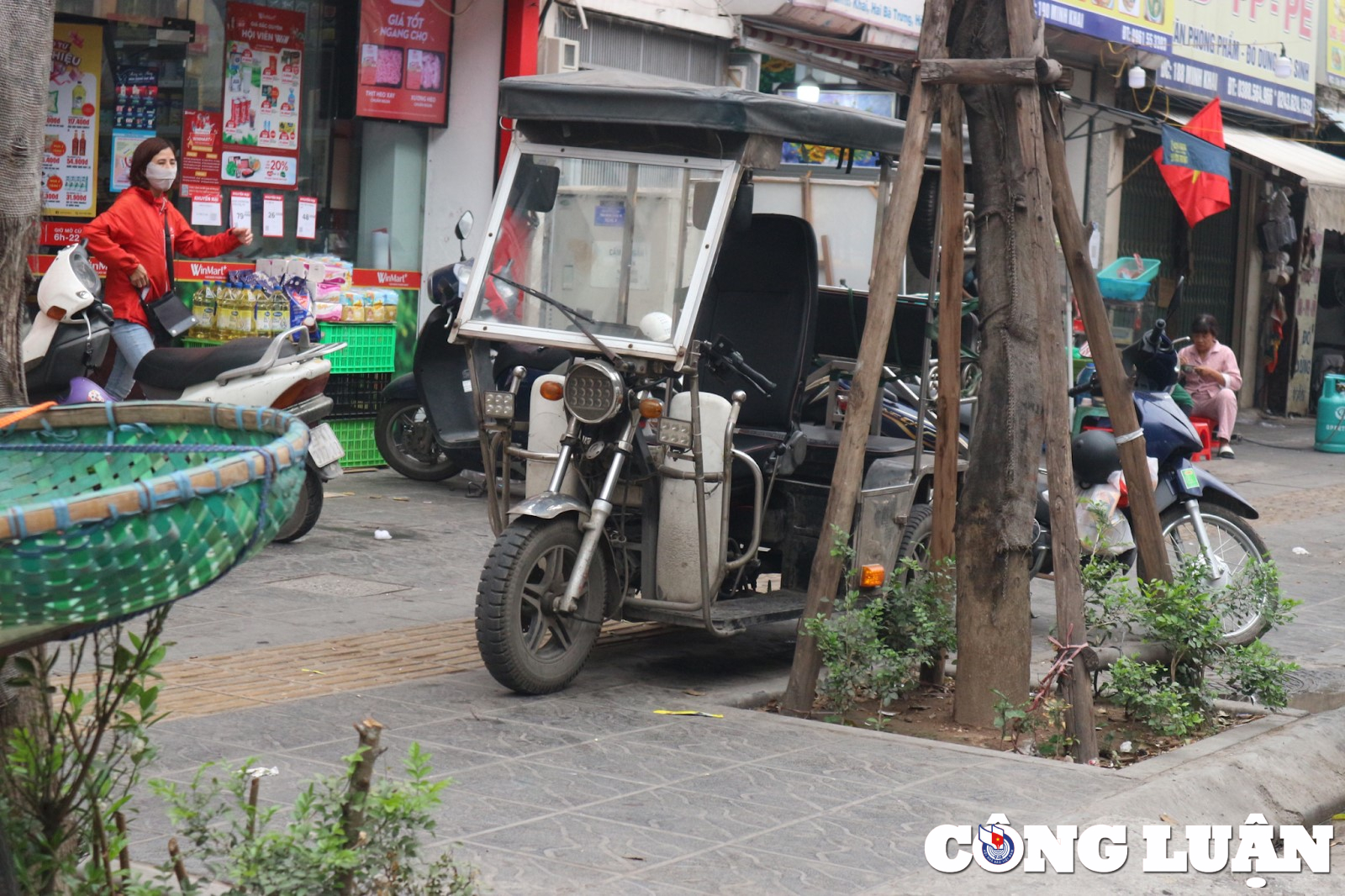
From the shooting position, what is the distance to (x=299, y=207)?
456 inches

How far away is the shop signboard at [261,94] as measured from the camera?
11.1 meters

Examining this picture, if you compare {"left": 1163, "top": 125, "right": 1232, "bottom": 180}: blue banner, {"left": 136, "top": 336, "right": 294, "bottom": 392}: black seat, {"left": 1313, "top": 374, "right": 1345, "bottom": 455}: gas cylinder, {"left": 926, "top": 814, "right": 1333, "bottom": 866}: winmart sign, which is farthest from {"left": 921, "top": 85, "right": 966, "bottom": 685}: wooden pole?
{"left": 1313, "top": 374, "right": 1345, "bottom": 455}: gas cylinder

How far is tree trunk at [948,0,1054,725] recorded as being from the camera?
18.1 ft

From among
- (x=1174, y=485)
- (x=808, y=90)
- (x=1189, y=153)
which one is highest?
(x=808, y=90)

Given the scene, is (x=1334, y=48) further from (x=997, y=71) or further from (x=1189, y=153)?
(x=997, y=71)

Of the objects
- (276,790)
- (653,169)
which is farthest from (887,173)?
(276,790)

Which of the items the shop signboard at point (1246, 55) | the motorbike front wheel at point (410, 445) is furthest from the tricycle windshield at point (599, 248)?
the shop signboard at point (1246, 55)

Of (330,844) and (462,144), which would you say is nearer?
(330,844)

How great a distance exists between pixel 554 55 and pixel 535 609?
7133 mm

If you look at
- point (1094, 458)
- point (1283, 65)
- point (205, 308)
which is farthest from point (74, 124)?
point (1283, 65)

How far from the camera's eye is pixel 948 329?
588 centimetres

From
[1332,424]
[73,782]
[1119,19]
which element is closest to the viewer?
[73,782]

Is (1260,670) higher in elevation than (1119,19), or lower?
lower

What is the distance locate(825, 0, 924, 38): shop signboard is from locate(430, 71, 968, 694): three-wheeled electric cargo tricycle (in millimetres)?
7851
